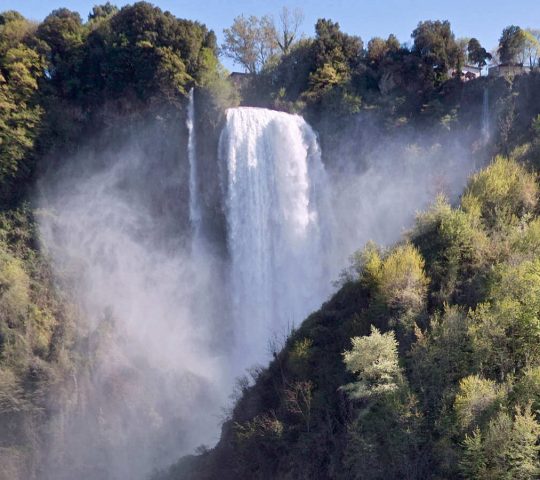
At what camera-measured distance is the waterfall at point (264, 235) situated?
3078 cm

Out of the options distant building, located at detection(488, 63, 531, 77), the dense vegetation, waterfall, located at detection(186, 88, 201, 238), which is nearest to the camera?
the dense vegetation

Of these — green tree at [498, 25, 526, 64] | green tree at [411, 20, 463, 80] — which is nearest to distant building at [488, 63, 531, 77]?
green tree at [498, 25, 526, 64]

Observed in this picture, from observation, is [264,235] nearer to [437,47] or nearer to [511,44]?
[437,47]

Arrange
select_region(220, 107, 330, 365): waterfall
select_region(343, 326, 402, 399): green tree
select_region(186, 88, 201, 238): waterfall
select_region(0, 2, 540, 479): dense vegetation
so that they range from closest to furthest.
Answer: select_region(0, 2, 540, 479): dense vegetation < select_region(343, 326, 402, 399): green tree < select_region(220, 107, 330, 365): waterfall < select_region(186, 88, 201, 238): waterfall

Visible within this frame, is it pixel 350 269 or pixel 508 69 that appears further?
pixel 508 69

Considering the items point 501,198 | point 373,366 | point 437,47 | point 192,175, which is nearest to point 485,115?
point 437,47

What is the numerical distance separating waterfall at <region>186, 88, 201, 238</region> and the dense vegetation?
583 millimetres

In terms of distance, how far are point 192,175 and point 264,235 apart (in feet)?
19.5

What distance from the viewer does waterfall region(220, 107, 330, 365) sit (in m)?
30.8

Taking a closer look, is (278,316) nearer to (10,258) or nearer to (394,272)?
(394,272)

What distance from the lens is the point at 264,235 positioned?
102ft

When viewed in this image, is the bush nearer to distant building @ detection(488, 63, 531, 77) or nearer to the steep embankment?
the steep embankment

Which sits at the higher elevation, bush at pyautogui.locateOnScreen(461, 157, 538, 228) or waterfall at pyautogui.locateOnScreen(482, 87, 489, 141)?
waterfall at pyautogui.locateOnScreen(482, 87, 489, 141)

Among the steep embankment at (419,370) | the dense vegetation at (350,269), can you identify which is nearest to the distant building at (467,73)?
the dense vegetation at (350,269)
